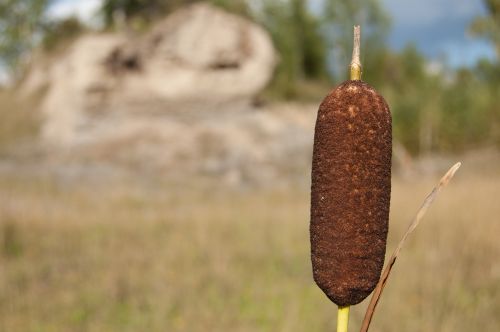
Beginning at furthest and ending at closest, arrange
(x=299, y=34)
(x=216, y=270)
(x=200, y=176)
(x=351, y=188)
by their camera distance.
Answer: (x=299, y=34), (x=200, y=176), (x=216, y=270), (x=351, y=188)

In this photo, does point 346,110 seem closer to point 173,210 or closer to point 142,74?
point 173,210

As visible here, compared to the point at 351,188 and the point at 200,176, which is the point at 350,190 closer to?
the point at 351,188

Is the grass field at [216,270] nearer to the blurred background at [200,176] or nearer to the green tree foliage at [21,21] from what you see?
the blurred background at [200,176]

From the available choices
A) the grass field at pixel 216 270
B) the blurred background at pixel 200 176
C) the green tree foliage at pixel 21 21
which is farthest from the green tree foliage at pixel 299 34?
the grass field at pixel 216 270

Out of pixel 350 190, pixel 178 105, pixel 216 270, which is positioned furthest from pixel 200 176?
pixel 350 190

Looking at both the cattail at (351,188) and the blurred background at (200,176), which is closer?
the cattail at (351,188)

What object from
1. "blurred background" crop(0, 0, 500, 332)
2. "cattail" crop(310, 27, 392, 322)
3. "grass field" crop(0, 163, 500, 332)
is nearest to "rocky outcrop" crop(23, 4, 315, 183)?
"blurred background" crop(0, 0, 500, 332)

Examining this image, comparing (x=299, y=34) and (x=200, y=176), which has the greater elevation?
(x=299, y=34)
